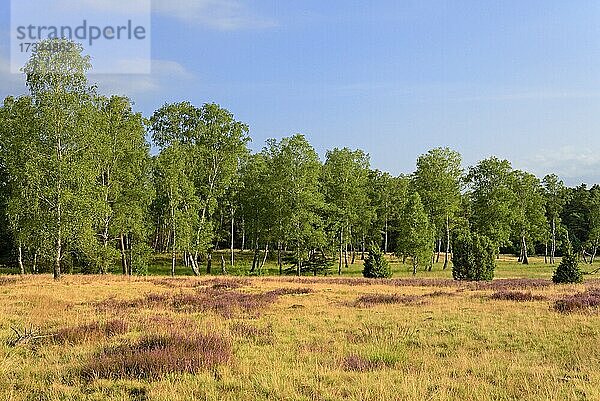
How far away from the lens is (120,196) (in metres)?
44.6

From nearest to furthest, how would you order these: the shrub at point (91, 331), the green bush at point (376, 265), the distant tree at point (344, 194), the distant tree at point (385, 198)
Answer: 1. the shrub at point (91, 331)
2. the green bush at point (376, 265)
3. the distant tree at point (344, 194)
4. the distant tree at point (385, 198)

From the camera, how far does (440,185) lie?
2665 inches

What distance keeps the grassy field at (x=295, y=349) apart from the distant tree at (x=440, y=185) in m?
44.6

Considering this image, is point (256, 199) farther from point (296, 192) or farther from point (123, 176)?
point (123, 176)

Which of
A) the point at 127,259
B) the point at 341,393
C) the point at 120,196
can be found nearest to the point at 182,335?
the point at 341,393

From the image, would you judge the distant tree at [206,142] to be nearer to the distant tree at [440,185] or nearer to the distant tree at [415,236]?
the distant tree at [415,236]

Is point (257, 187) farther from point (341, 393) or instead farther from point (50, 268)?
point (341, 393)

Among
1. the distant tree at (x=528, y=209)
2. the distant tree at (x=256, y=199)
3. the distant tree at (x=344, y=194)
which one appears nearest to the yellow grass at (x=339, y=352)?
the distant tree at (x=256, y=199)

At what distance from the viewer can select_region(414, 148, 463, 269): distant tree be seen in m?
67.1

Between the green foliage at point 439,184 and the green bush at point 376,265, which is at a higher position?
the green foliage at point 439,184

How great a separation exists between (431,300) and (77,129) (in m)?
25.1

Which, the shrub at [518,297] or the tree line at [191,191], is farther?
the tree line at [191,191]

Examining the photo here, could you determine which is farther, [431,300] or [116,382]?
[431,300]

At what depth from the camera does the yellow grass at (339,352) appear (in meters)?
9.08
